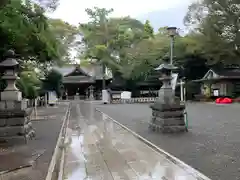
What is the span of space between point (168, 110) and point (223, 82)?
30390mm

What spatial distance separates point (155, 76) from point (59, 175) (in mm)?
42671

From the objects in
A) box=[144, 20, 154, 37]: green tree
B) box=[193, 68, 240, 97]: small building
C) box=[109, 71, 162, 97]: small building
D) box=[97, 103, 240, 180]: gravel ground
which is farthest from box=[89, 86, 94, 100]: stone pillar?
box=[97, 103, 240, 180]: gravel ground

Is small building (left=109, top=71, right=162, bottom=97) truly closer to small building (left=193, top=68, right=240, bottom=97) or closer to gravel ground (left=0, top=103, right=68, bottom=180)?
small building (left=193, top=68, right=240, bottom=97)

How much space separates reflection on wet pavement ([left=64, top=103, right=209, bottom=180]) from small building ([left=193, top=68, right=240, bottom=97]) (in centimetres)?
3152

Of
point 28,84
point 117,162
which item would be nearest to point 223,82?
point 28,84

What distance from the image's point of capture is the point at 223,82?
40062 millimetres

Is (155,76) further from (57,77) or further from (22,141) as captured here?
(22,141)

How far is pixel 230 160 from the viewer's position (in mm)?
7062

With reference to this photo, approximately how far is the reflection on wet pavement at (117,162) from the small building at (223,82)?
103 ft

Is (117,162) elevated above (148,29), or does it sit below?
below

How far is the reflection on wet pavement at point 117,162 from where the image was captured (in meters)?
6.24

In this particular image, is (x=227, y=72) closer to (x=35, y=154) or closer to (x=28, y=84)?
(x=28, y=84)

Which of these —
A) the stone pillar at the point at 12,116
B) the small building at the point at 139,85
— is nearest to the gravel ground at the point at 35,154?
the stone pillar at the point at 12,116

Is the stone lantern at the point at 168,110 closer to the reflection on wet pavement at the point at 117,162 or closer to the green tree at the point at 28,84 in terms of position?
the reflection on wet pavement at the point at 117,162
